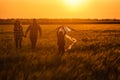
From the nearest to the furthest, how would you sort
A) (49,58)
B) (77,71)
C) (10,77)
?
(10,77)
(77,71)
(49,58)

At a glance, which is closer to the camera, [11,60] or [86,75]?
[86,75]

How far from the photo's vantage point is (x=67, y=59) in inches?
623

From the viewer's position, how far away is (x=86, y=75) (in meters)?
11.8

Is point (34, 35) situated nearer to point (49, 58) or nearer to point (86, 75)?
point (49, 58)

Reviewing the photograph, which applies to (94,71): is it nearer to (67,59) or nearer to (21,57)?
(67,59)

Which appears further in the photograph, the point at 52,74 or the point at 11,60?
the point at 11,60

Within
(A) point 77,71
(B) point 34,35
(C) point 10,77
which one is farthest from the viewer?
(B) point 34,35

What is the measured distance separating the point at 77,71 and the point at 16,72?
1974 millimetres

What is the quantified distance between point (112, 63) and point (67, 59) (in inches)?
80.5

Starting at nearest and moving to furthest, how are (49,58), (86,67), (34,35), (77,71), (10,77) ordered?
1. (10,77)
2. (77,71)
3. (86,67)
4. (49,58)
5. (34,35)

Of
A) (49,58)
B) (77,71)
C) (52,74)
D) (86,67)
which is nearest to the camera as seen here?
(52,74)

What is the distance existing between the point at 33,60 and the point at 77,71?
3.18 meters

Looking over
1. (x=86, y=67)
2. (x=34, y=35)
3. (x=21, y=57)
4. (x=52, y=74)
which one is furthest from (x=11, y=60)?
(x=34, y=35)

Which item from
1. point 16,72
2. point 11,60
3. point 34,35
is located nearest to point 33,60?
point 11,60
